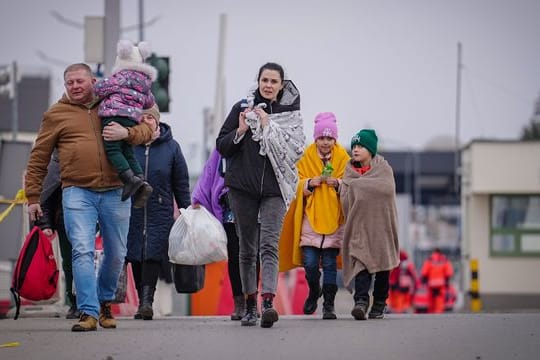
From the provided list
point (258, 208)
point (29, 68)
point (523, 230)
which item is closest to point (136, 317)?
point (258, 208)

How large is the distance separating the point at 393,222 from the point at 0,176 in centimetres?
614

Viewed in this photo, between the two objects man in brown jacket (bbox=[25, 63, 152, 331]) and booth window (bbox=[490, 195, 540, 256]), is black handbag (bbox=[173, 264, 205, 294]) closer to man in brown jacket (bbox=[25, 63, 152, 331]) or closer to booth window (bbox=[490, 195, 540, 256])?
man in brown jacket (bbox=[25, 63, 152, 331])

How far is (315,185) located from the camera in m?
13.4

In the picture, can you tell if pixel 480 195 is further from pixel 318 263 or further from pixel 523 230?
pixel 318 263

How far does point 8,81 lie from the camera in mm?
29312

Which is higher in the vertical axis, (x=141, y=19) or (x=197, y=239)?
(x=141, y=19)

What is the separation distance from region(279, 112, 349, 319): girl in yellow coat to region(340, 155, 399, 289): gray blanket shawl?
0.44 feet

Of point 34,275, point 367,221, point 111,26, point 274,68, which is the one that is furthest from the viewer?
point 111,26

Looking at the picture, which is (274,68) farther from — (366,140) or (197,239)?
(366,140)

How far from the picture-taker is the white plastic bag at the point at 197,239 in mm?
12555

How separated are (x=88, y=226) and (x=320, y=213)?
289 centimetres

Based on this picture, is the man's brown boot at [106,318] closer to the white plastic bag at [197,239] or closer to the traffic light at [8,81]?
the white plastic bag at [197,239]

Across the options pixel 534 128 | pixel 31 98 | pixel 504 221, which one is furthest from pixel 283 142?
pixel 31 98

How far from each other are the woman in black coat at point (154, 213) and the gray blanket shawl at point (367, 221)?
1445 millimetres
